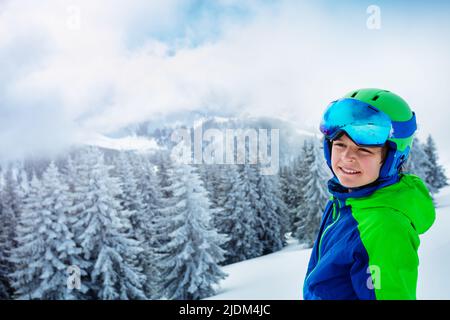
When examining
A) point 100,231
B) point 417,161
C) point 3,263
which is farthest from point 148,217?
point 417,161

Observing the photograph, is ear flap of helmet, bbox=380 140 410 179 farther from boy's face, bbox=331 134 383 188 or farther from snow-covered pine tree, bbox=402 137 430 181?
snow-covered pine tree, bbox=402 137 430 181

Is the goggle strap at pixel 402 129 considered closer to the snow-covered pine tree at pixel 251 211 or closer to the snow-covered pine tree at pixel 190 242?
the snow-covered pine tree at pixel 190 242

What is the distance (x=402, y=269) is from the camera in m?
0.86

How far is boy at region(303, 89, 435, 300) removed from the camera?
87 centimetres

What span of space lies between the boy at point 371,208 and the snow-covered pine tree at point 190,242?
7.97 metres

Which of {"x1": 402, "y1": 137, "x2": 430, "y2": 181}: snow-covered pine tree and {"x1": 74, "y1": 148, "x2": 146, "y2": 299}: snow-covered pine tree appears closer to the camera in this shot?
{"x1": 74, "y1": 148, "x2": 146, "y2": 299}: snow-covered pine tree

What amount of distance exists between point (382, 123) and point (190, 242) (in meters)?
8.83

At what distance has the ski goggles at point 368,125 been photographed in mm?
1049

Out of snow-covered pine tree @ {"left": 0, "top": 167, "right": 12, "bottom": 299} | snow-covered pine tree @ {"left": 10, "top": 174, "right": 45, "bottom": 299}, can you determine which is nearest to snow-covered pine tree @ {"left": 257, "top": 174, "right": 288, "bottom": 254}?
snow-covered pine tree @ {"left": 10, "top": 174, "right": 45, "bottom": 299}

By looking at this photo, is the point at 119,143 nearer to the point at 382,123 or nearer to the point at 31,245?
the point at 31,245

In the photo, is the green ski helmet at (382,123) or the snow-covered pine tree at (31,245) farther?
the snow-covered pine tree at (31,245)

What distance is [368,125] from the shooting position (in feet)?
3.44

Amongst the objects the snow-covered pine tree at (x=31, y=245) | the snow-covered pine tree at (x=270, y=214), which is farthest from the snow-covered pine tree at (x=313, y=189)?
the snow-covered pine tree at (x=31, y=245)
